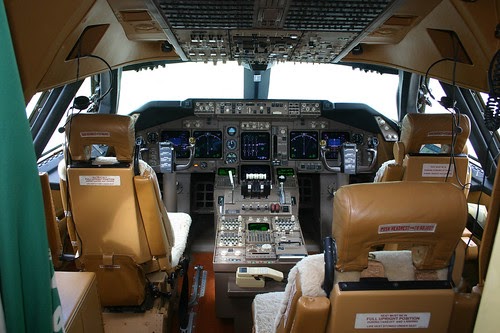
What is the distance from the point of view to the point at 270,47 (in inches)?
86.3

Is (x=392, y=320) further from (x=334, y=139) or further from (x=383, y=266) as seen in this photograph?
(x=334, y=139)

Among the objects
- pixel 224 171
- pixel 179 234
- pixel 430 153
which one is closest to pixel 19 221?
pixel 179 234

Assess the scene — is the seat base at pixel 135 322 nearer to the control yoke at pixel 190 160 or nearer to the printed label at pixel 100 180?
the printed label at pixel 100 180

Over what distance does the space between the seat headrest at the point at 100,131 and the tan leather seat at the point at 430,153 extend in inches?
68.3

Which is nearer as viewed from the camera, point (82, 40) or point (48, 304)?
point (48, 304)

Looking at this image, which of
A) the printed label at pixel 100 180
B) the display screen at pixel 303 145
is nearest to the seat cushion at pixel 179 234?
the printed label at pixel 100 180

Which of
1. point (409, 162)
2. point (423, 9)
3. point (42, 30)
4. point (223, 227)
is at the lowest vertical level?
point (223, 227)

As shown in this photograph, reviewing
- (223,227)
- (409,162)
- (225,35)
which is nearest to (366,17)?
(225,35)

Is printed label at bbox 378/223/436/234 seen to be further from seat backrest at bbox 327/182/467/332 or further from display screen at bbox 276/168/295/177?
display screen at bbox 276/168/295/177

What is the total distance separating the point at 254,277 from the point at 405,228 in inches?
61.4

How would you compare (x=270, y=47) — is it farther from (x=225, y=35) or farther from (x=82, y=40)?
(x=82, y=40)

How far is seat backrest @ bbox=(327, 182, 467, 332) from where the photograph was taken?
1.15m

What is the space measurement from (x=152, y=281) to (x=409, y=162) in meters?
1.87

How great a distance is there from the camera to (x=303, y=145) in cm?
430
